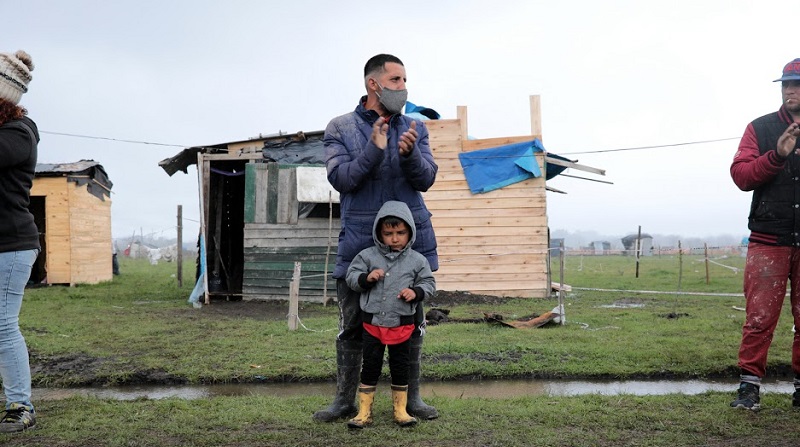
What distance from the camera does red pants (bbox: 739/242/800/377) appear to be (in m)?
4.51

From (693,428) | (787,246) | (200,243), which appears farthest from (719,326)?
(200,243)

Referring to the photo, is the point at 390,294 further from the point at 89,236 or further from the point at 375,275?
the point at 89,236

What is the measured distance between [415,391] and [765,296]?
241 centimetres

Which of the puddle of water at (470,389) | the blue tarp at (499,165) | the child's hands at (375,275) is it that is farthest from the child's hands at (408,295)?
the blue tarp at (499,165)

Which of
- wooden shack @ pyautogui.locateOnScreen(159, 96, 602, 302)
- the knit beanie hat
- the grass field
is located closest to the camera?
the grass field

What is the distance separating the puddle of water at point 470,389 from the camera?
5.33 m

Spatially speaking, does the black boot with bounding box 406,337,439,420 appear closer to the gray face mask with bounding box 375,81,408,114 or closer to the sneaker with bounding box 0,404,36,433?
the gray face mask with bounding box 375,81,408,114

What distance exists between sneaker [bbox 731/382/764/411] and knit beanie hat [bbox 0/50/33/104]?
15.8ft

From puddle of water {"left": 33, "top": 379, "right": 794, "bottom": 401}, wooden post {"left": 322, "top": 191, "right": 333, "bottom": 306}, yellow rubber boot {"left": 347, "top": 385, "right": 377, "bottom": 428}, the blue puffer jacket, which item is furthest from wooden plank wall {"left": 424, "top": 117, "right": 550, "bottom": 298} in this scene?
yellow rubber boot {"left": 347, "top": 385, "right": 377, "bottom": 428}

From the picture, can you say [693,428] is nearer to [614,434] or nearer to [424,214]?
[614,434]

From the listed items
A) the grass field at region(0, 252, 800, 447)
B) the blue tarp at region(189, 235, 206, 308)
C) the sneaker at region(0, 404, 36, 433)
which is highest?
the blue tarp at region(189, 235, 206, 308)

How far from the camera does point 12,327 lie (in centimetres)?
410

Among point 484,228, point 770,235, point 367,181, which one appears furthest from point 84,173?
point 770,235

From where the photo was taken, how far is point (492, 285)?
1436cm
